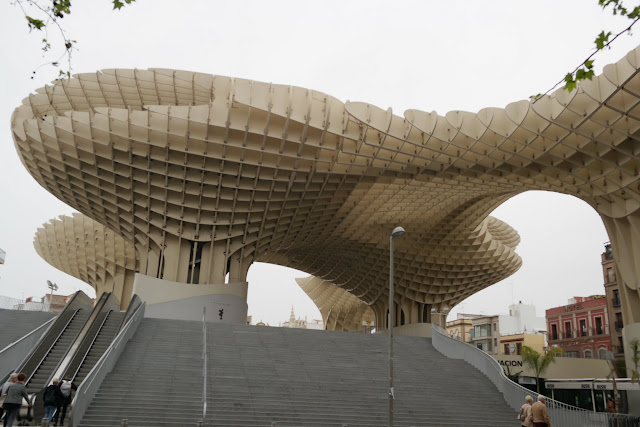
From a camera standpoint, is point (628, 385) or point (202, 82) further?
point (202, 82)

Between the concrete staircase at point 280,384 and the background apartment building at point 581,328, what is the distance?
4335cm

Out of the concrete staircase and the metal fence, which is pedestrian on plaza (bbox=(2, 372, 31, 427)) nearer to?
the concrete staircase

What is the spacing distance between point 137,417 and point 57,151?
794 inches

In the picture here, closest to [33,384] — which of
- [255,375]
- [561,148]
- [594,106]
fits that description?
[255,375]

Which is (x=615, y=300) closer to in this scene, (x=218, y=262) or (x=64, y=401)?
(x=218, y=262)

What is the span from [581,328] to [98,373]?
60.2m

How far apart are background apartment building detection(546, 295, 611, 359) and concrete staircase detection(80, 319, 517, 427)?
4335 cm

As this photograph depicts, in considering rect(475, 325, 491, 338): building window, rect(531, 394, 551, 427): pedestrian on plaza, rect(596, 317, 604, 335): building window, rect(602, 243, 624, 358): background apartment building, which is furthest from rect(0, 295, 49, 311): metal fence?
rect(475, 325, 491, 338): building window

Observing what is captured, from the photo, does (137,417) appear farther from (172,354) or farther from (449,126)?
(449,126)

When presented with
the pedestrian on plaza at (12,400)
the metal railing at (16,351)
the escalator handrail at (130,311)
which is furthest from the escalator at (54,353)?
the pedestrian on plaza at (12,400)

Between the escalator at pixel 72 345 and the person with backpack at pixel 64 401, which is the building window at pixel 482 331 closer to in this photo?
the escalator at pixel 72 345

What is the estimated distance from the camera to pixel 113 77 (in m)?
31.2

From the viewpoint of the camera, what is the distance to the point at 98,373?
46.3 ft

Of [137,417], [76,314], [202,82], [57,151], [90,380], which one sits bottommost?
[137,417]
